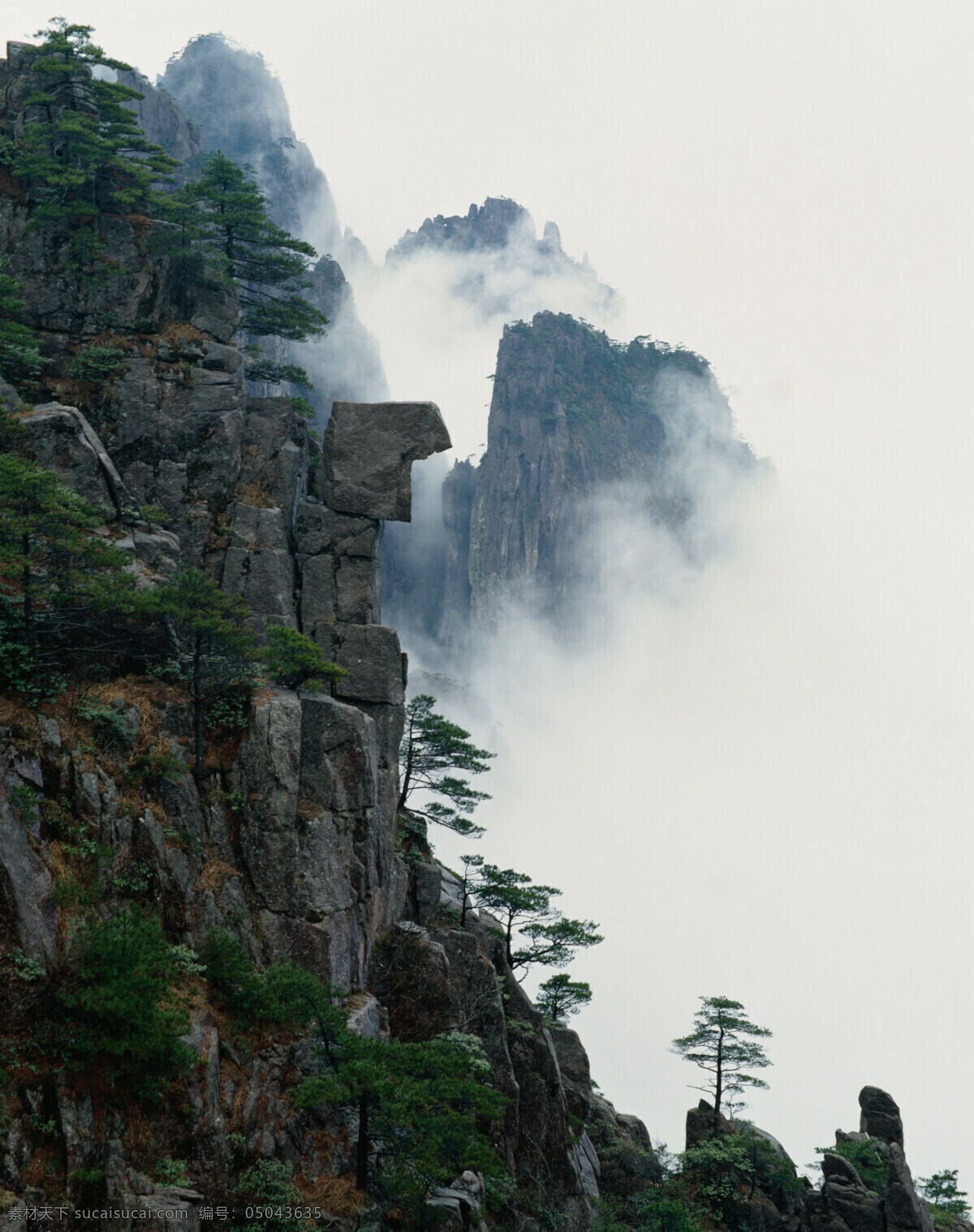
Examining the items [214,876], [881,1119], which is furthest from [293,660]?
[881,1119]

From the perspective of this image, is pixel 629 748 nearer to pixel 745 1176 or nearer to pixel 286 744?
pixel 745 1176

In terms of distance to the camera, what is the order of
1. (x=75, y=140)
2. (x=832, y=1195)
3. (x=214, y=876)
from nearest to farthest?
(x=214, y=876) → (x=75, y=140) → (x=832, y=1195)

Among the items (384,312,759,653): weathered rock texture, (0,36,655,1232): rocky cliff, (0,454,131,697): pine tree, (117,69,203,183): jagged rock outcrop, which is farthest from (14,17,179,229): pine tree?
(384,312,759,653): weathered rock texture

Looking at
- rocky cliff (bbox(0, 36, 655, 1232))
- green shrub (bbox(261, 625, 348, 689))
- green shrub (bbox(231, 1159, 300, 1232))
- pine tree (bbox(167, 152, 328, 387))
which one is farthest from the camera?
pine tree (bbox(167, 152, 328, 387))

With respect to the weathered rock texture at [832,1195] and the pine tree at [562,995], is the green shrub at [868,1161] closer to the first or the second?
the weathered rock texture at [832,1195]

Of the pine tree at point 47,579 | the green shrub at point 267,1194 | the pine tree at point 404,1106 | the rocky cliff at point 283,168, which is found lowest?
the green shrub at point 267,1194

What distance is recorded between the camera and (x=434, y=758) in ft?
116

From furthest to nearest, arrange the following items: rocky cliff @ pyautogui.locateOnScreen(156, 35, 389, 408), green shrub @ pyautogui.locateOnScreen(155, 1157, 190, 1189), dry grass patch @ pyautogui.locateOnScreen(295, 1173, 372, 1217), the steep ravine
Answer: rocky cliff @ pyautogui.locateOnScreen(156, 35, 389, 408) < dry grass patch @ pyautogui.locateOnScreen(295, 1173, 372, 1217) < the steep ravine < green shrub @ pyautogui.locateOnScreen(155, 1157, 190, 1189)

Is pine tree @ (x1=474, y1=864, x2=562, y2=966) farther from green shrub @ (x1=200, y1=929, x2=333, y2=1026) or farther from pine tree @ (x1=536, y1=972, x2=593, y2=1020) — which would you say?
green shrub @ (x1=200, y1=929, x2=333, y2=1026)

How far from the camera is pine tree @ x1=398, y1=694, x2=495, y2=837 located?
34.8m

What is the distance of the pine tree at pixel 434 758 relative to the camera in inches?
1368

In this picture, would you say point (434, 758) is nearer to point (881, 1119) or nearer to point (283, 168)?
point (881, 1119)

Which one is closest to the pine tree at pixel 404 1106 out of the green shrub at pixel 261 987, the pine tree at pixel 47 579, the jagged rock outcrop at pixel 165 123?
the green shrub at pixel 261 987

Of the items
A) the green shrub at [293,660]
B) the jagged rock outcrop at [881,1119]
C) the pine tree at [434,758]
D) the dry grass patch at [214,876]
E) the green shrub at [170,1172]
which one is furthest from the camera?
the jagged rock outcrop at [881,1119]
